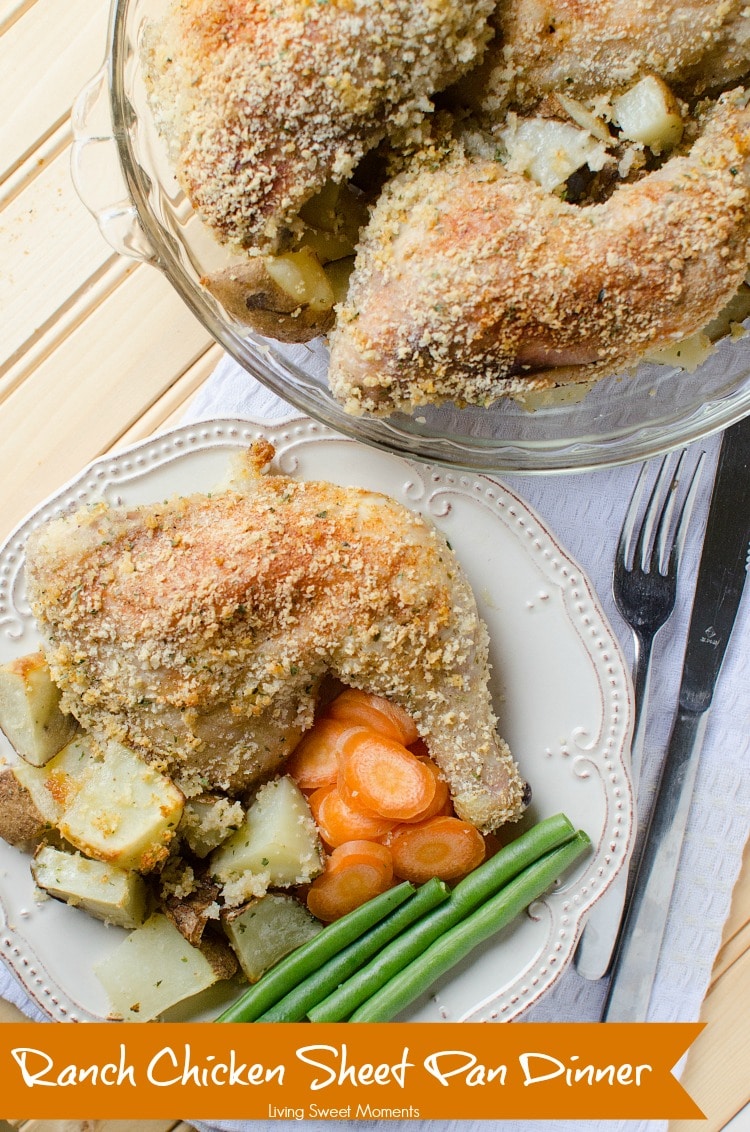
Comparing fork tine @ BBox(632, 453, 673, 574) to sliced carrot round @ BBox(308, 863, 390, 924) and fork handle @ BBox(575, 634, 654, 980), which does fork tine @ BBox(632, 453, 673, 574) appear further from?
sliced carrot round @ BBox(308, 863, 390, 924)

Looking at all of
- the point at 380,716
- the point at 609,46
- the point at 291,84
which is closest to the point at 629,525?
the point at 380,716

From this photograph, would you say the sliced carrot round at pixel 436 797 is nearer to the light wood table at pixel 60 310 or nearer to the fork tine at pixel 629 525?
the fork tine at pixel 629 525

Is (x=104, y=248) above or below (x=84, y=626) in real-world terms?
above

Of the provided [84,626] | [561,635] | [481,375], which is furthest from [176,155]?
[561,635]

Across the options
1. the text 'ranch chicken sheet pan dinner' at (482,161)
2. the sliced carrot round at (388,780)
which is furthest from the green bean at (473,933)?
the text 'ranch chicken sheet pan dinner' at (482,161)

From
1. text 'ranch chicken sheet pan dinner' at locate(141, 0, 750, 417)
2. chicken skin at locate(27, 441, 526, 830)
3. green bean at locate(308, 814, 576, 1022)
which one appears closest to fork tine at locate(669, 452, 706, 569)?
chicken skin at locate(27, 441, 526, 830)

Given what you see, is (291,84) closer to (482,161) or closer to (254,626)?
(482,161)

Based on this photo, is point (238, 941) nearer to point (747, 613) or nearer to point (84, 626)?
point (84, 626)
